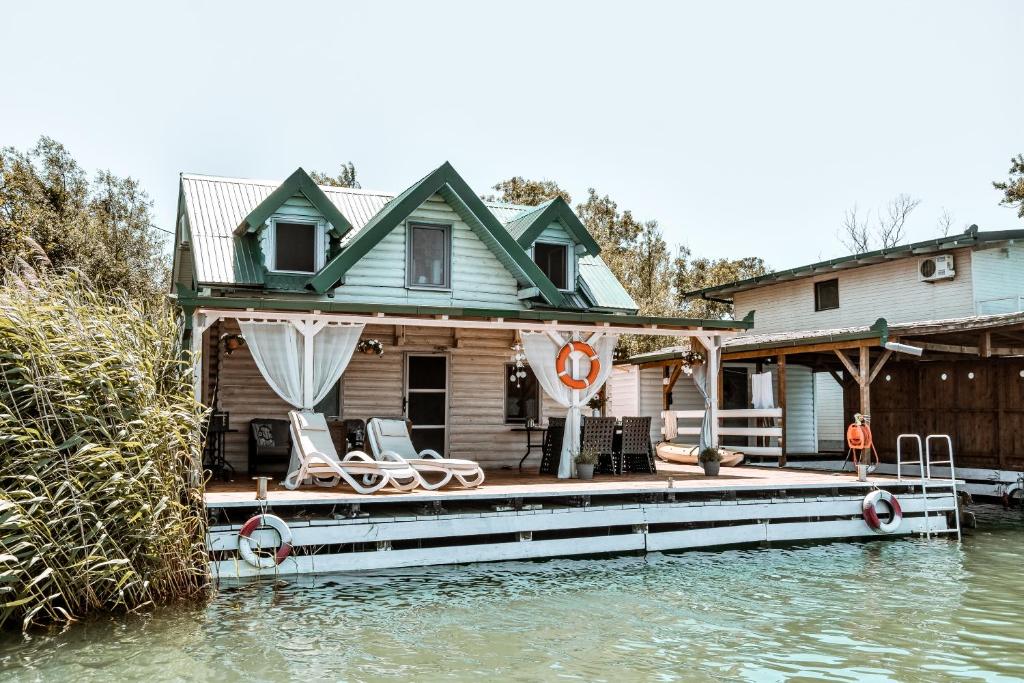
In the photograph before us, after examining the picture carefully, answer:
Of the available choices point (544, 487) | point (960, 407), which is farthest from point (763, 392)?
point (544, 487)

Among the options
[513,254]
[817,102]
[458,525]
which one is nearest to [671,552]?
[458,525]

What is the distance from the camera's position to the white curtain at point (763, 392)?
17084 millimetres

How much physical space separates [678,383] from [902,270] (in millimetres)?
5875

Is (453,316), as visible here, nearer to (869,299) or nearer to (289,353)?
(289,353)

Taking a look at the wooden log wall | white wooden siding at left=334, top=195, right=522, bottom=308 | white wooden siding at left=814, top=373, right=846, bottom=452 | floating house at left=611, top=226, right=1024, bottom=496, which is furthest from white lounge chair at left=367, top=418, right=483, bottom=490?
white wooden siding at left=814, top=373, right=846, bottom=452

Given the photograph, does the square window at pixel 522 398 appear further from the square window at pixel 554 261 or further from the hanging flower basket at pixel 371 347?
the hanging flower basket at pixel 371 347

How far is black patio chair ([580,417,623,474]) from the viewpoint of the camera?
1297 centimetres

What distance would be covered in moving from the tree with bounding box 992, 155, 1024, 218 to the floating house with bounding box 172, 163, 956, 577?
17324 millimetres

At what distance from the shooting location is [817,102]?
1888 centimetres

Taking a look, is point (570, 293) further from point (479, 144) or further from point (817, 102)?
point (479, 144)

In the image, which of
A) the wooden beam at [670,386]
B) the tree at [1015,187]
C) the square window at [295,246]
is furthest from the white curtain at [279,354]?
the tree at [1015,187]

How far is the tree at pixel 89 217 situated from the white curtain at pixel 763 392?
56.6ft

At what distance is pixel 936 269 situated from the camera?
778 inches

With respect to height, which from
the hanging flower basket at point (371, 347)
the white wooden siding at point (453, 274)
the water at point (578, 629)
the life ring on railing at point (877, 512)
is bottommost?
the water at point (578, 629)
